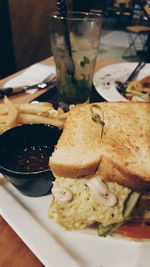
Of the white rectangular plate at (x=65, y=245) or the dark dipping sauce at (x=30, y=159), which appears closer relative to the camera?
the white rectangular plate at (x=65, y=245)

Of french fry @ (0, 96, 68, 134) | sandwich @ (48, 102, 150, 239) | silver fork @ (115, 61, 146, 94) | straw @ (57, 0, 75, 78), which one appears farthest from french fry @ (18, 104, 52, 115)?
silver fork @ (115, 61, 146, 94)

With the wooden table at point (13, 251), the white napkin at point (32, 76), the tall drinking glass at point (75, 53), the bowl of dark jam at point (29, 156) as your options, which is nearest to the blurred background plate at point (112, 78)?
the tall drinking glass at point (75, 53)

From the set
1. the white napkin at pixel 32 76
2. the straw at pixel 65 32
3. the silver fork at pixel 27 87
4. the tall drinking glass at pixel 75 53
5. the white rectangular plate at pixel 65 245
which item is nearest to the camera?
the white rectangular plate at pixel 65 245

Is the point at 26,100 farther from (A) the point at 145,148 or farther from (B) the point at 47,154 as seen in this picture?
(A) the point at 145,148

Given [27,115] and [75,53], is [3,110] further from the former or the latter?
[75,53]

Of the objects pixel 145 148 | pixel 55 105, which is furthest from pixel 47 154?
pixel 55 105

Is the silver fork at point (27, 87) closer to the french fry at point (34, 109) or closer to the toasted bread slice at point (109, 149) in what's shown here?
the french fry at point (34, 109)

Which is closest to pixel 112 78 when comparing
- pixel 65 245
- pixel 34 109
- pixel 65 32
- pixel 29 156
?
pixel 65 32
